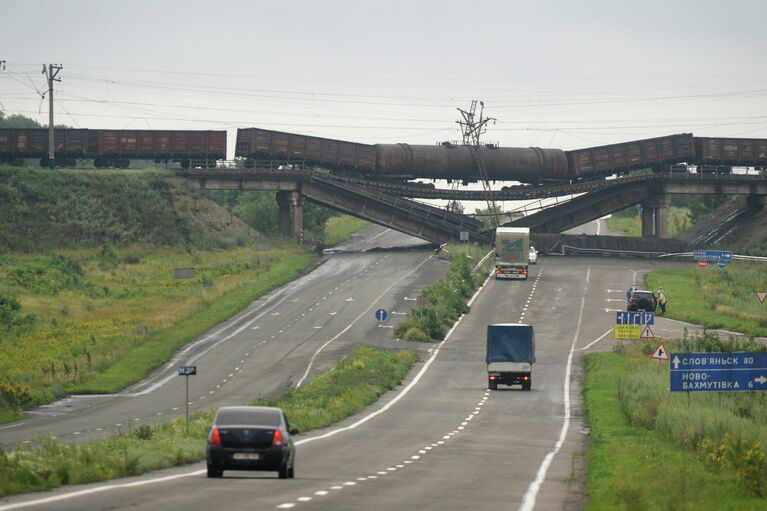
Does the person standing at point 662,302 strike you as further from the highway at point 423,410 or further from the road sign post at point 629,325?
the road sign post at point 629,325

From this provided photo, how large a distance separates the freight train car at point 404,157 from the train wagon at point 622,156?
1.48 m

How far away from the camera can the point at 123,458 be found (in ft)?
Result: 92.1

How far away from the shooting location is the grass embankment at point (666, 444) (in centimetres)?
2545

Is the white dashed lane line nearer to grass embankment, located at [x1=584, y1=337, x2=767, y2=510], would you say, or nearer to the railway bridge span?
grass embankment, located at [x1=584, y1=337, x2=767, y2=510]

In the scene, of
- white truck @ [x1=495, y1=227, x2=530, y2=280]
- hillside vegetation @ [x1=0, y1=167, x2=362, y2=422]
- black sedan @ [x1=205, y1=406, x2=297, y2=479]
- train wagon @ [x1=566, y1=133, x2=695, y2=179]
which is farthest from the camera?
train wagon @ [x1=566, y1=133, x2=695, y2=179]

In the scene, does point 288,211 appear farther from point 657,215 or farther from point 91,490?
point 91,490

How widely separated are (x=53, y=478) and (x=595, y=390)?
3357cm

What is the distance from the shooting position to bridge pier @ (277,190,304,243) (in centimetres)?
11869

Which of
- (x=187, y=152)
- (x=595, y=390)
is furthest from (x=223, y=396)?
(x=187, y=152)

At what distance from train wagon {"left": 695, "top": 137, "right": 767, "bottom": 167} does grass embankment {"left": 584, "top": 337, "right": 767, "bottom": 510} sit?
69.8 metres

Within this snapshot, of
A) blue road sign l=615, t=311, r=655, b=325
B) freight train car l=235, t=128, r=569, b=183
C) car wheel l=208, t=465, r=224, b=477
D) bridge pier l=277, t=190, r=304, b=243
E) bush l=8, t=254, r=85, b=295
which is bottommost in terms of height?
bush l=8, t=254, r=85, b=295

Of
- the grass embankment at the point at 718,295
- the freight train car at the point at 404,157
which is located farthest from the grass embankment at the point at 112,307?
the grass embankment at the point at 718,295

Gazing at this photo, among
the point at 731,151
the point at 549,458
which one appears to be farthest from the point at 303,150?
the point at 549,458

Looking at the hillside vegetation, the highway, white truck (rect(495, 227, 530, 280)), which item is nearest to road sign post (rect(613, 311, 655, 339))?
the highway
